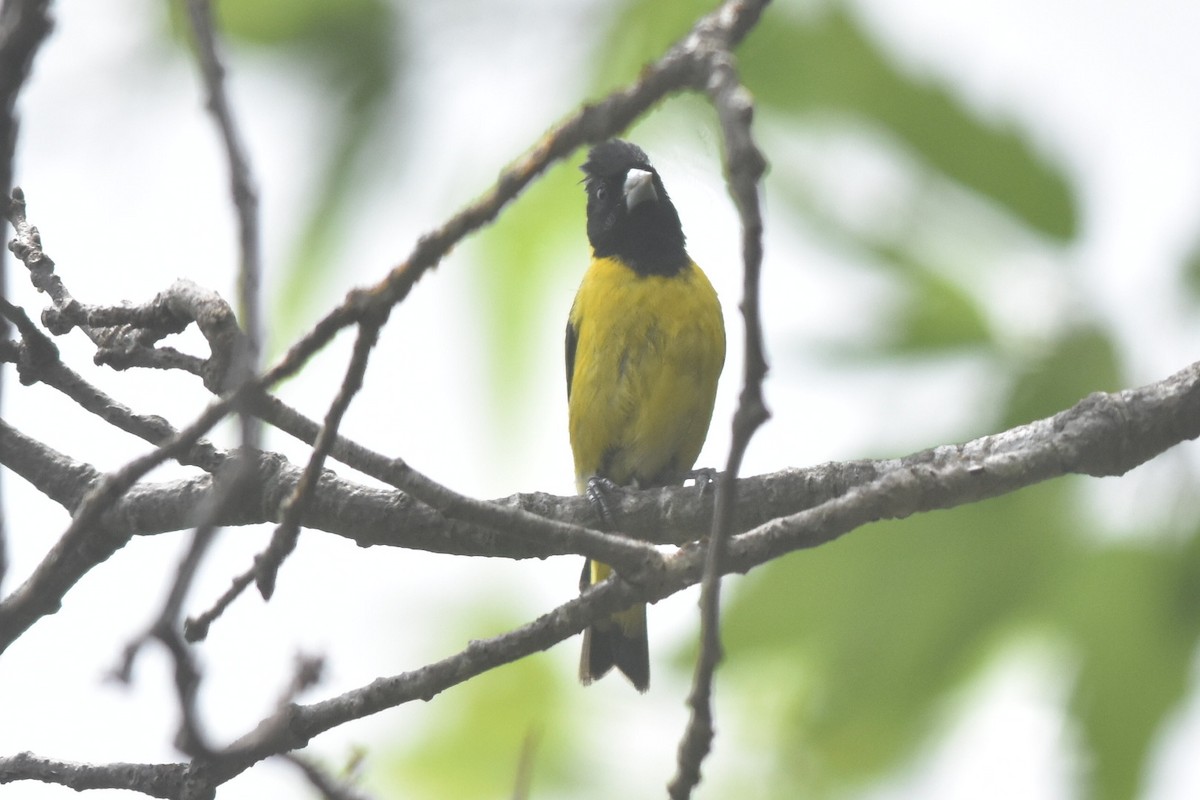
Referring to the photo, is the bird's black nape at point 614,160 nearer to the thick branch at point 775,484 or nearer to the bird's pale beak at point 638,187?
the bird's pale beak at point 638,187

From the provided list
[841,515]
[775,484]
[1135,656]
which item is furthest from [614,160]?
[841,515]

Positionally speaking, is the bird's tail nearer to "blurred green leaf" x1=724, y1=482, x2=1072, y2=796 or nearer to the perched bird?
the perched bird

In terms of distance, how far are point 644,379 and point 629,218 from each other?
120cm

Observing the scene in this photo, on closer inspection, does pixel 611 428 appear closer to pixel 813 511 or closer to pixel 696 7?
pixel 696 7

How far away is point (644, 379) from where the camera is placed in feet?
21.2

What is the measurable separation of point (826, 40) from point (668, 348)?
2285 millimetres

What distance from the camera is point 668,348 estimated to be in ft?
21.2

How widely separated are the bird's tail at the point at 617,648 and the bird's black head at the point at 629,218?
68.8 inches

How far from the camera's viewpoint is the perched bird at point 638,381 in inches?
253

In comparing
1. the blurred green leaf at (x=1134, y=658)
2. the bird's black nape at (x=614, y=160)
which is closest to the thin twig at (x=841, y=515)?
the blurred green leaf at (x=1134, y=658)

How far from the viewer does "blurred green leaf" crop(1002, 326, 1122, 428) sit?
4.35 meters

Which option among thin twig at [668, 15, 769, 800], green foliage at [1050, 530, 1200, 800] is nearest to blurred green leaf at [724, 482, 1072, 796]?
green foliage at [1050, 530, 1200, 800]

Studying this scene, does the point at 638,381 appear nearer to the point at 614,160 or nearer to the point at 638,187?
the point at 638,187

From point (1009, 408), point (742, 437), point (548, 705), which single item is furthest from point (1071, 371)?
point (548, 705)
